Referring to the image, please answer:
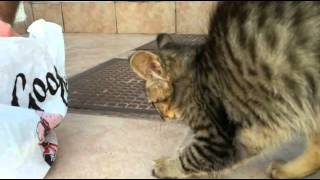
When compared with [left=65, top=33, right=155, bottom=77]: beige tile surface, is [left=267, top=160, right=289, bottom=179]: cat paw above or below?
above

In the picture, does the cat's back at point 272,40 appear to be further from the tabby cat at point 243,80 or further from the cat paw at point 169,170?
the cat paw at point 169,170

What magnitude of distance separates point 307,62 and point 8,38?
774mm

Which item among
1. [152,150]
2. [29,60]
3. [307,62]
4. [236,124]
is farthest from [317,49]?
[29,60]

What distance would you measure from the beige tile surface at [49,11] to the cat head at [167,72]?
6.86 feet

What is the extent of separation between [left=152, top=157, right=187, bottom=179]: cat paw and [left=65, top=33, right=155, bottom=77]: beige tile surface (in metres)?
0.96

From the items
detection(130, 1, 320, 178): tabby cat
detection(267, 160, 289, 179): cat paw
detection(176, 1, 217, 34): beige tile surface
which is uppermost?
detection(130, 1, 320, 178): tabby cat

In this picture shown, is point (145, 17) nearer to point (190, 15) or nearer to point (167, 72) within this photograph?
point (190, 15)

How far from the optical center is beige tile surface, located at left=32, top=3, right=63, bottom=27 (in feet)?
9.81

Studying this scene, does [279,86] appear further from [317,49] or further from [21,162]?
[21,162]

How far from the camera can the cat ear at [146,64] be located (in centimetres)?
95

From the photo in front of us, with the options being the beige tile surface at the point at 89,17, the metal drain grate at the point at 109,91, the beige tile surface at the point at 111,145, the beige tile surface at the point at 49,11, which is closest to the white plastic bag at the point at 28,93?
the beige tile surface at the point at 111,145

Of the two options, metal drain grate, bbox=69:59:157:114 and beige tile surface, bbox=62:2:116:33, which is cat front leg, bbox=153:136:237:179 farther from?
beige tile surface, bbox=62:2:116:33

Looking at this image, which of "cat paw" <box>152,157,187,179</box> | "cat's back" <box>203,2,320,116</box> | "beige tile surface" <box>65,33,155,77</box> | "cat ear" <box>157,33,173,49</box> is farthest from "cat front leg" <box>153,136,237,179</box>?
"beige tile surface" <box>65,33,155,77</box>

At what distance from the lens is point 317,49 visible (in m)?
0.91
